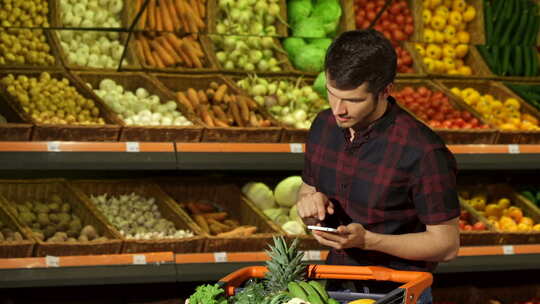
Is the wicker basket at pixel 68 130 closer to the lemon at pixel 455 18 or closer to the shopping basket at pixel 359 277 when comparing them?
the shopping basket at pixel 359 277

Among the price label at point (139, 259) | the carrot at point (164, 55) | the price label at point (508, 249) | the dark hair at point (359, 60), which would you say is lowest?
the price label at point (508, 249)

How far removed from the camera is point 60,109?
4.82 meters

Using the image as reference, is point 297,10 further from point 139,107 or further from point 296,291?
point 296,291

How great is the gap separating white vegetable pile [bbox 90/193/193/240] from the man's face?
2.15 m

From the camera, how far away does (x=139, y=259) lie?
4.65 metres

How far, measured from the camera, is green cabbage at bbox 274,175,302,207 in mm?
5266

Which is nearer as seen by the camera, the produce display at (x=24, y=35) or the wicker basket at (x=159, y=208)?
the wicker basket at (x=159, y=208)

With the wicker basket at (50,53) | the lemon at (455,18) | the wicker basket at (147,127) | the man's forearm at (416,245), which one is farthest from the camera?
the lemon at (455,18)

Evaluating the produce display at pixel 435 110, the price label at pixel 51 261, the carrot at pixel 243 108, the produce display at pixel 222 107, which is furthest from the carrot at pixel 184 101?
the produce display at pixel 435 110

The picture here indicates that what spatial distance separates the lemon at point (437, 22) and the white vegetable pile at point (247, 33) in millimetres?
1125

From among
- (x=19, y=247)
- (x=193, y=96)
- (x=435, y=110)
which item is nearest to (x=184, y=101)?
Result: (x=193, y=96)

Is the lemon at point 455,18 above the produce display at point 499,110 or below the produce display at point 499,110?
above

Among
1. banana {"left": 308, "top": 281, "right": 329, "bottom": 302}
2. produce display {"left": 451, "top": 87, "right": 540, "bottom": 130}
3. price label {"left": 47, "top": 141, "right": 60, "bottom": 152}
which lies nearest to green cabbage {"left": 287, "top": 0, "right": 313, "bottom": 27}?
produce display {"left": 451, "top": 87, "right": 540, "bottom": 130}

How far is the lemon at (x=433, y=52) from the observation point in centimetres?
598
